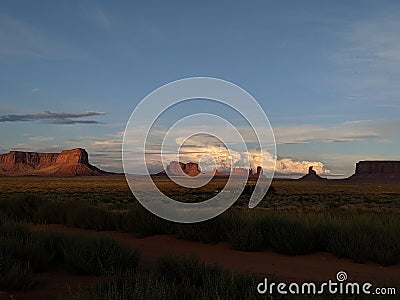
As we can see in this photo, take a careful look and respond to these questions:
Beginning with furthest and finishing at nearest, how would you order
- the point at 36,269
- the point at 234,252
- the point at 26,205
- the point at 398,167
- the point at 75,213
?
the point at 398,167 < the point at 26,205 < the point at 75,213 < the point at 234,252 < the point at 36,269

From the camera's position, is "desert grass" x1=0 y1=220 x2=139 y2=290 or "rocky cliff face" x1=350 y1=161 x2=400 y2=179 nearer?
"desert grass" x1=0 y1=220 x2=139 y2=290

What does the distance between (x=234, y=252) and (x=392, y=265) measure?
3.69 meters

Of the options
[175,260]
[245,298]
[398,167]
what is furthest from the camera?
[398,167]

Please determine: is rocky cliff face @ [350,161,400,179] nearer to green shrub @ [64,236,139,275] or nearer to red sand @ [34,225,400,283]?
red sand @ [34,225,400,283]

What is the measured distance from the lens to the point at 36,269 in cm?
876

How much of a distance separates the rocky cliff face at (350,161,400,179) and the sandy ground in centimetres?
18465

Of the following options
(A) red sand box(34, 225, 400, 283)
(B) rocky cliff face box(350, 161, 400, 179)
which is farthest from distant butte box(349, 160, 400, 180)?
(A) red sand box(34, 225, 400, 283)

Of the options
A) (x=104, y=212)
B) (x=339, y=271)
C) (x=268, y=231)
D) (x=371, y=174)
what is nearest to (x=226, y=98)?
(x=268, y=231)

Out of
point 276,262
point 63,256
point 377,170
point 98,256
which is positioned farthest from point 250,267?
point 377,170

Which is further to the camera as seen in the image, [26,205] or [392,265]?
[26,205]

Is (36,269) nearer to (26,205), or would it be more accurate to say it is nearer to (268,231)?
(268,231)

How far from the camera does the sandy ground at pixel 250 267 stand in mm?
7708

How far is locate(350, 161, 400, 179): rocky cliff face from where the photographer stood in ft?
603

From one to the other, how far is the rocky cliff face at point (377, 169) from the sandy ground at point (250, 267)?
18465 cm
